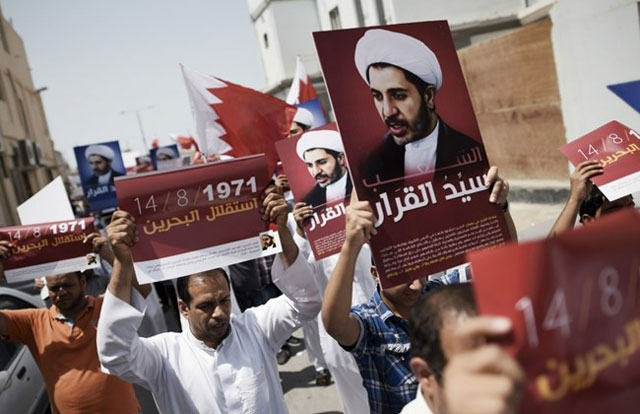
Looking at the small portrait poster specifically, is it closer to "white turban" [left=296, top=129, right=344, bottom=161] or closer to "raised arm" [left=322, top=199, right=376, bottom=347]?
"white turban" [left=296, top=129, right=344, bottom=161]

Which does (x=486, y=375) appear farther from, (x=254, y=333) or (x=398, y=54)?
(x=254, y=333)

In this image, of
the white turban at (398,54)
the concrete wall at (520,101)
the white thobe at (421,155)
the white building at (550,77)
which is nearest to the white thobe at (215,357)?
the white thobe at (421,155)

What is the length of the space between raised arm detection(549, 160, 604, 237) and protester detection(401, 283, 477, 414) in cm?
115

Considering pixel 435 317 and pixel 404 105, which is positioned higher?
pixel 404 105

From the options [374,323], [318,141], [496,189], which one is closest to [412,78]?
[496,189]

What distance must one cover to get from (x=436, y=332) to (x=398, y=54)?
3.51 feet

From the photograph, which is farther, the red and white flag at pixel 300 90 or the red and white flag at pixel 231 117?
the red and white flag at pixel 300 90

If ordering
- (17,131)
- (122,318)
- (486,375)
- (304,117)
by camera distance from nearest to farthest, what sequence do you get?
1. (486,375)
2. (122,318)
3. (304,117)
4. (17,131)

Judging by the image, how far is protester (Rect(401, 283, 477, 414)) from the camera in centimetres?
126

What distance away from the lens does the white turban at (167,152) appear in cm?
1298

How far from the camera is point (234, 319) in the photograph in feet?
8.32

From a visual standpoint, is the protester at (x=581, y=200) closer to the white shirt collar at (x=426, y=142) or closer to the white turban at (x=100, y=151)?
the white shirt collar at (x=426, y=142)

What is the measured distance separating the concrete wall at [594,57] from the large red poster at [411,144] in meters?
6.41

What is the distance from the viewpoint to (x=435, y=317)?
1310 millimetres
